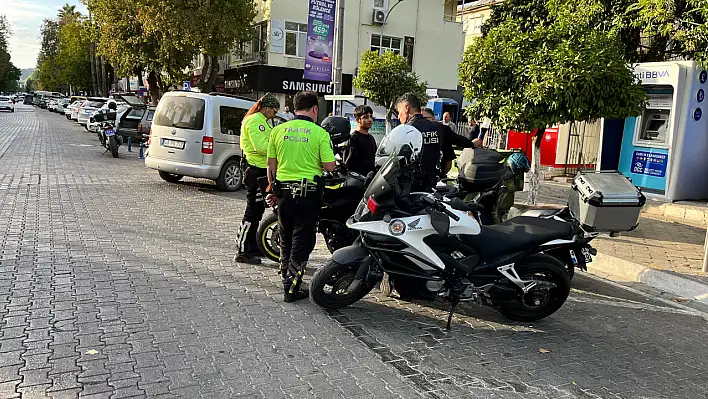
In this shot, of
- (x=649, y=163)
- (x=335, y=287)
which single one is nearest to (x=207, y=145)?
(x=335, y=287)

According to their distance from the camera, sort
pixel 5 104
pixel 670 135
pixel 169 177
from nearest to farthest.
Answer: pixel 670 135 → pixel 169 177 → pixel 5 104

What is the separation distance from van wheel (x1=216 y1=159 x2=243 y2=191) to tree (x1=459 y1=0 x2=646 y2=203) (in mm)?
5157

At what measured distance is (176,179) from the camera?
1235 cm

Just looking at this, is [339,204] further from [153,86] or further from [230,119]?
[153,86]

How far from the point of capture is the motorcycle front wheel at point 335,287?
Answer: 192 inches

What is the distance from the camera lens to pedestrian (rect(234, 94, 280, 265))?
6328mm

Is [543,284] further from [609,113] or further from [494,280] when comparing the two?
[609,113]

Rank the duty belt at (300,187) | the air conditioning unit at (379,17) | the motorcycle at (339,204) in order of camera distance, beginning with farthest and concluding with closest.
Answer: the air conditioning unit at (379,17) < the motorcycle at (339,204) < the duty belt at (300,187)

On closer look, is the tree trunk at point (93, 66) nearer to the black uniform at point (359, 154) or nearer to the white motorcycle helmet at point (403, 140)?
the black uniform at point (359, 154)

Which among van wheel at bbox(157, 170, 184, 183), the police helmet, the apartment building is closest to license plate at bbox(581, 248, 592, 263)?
the police helmet

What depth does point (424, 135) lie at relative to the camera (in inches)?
246

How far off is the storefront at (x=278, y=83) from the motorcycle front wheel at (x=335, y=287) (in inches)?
933

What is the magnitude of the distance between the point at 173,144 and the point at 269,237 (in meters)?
5.38

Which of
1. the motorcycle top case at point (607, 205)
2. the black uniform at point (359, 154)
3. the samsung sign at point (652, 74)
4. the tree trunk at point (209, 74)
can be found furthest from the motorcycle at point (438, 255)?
the tree trunk at point (209, 74)
